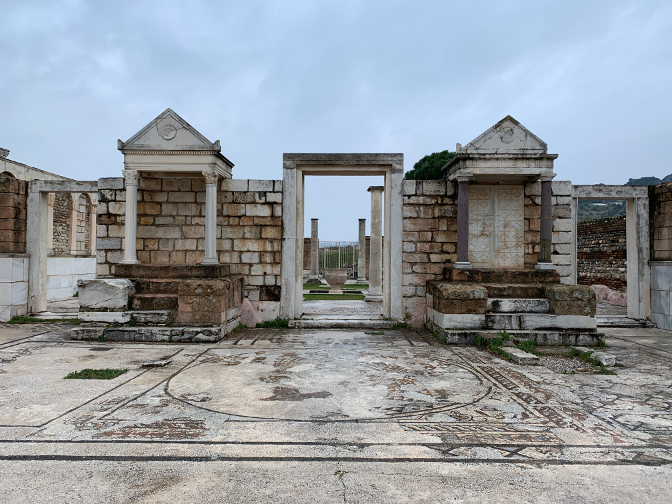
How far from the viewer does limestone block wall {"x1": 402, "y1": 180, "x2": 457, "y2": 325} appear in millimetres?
9227

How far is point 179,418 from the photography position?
12.5 ft

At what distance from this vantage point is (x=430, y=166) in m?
29.5

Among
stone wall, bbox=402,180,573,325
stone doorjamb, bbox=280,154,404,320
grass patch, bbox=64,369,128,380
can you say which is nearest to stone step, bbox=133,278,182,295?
stone doorjamb, bbox=280,154,404,320

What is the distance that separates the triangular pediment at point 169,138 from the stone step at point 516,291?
575 cm

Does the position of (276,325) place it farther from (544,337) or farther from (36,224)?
(36,224)

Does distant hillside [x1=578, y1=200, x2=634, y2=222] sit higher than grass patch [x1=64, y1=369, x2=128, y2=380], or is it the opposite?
distant hillside [x1=578, y1=200, x2=634, y2=222]

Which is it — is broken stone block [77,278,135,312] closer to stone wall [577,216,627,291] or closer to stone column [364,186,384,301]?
stone column [364,186,384,301]

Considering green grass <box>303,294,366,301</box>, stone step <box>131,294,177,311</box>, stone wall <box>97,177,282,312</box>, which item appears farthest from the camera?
green grass <box>303,294,366,301</box>

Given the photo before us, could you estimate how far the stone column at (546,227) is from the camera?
27.7 feet

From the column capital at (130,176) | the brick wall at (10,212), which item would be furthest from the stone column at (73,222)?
the column capital at (130,176)

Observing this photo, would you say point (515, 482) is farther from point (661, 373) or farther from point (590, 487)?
point (661, 373)

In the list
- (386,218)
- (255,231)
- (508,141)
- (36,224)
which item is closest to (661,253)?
(508,141)

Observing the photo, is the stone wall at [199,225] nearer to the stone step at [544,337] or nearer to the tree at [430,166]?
the stone step at [544,337]

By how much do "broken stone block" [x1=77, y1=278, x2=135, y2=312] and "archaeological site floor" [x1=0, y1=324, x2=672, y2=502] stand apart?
5.01 feet
